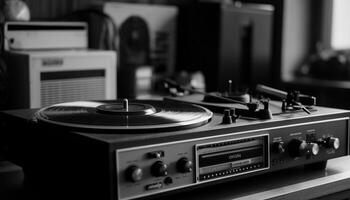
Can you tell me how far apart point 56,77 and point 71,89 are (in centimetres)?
7

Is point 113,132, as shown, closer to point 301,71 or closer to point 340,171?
point 340,171

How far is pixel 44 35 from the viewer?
6.90ft

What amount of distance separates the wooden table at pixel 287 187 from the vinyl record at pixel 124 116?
0.53 feet

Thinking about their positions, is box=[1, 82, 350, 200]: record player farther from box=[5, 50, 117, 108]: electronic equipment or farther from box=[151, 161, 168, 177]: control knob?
box=[5, 50, 117, 108]: electronic equipment

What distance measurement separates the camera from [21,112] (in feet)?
4.23

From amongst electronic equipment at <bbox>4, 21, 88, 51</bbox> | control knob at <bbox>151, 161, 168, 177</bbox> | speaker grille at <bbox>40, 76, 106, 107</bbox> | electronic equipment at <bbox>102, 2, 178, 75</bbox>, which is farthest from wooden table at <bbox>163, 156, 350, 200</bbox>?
electronic equipment at <bbox>102, 2, 178, 75</bbox>

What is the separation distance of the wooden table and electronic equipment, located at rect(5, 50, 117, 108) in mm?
892

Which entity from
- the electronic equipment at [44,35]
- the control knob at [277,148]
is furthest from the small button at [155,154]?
the electronic equipment at [44,35]

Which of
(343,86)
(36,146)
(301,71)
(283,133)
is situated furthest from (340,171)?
(301,71)

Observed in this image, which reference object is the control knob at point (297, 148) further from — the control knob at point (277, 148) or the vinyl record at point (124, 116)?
the vinyl record at point (124, 116)

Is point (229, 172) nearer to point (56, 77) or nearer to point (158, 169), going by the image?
point (158, 169)

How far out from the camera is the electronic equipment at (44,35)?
202cm

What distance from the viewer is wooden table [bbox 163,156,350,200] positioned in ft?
3.82

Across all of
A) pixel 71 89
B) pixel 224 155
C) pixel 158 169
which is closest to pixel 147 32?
pixel 71 89
